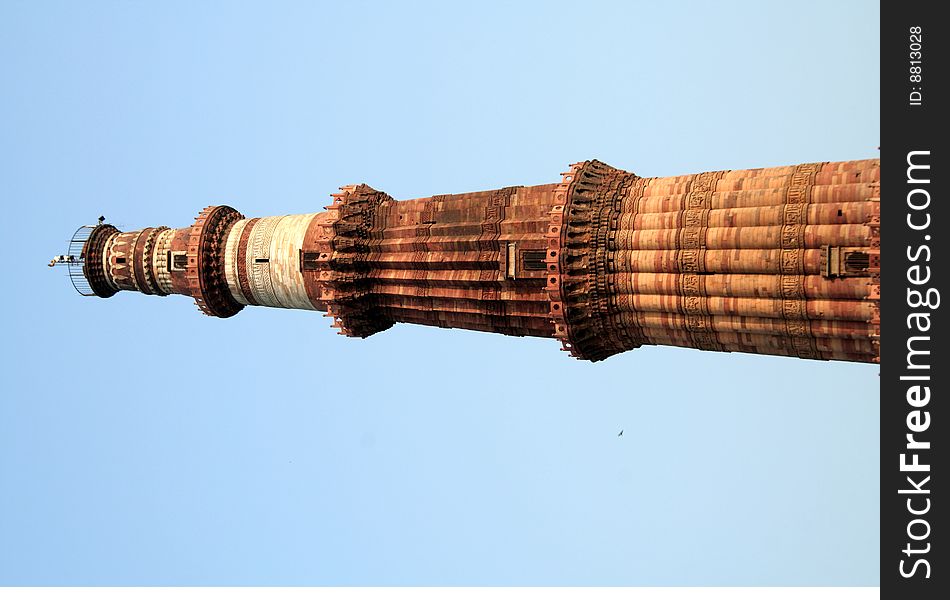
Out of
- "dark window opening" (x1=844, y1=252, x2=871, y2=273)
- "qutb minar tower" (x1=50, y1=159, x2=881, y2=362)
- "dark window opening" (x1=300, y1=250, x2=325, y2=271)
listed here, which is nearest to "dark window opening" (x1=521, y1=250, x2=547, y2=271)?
"qutb minar tower" (x1=50, y1=159, x2=881, y2=362)

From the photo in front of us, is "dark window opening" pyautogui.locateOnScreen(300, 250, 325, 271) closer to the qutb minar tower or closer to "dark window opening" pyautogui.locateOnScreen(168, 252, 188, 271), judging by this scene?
the qutb minar tower

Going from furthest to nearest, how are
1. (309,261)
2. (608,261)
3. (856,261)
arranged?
(309,261) → (608,261) → (856,261)

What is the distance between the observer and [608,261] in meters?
32.9

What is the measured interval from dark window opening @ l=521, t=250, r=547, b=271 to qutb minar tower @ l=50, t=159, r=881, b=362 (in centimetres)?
5

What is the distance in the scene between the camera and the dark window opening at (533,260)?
3416 cm

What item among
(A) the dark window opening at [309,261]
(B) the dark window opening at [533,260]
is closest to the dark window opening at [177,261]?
(A) the dark window opening at [309,261]

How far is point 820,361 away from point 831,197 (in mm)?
4994

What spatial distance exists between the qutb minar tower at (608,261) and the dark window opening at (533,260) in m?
→ 0.05

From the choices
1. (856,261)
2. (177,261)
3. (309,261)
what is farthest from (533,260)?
(177,261)

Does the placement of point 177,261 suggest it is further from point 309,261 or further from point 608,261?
point 608,261

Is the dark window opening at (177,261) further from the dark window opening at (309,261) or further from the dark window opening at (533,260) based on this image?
the dark window opening at (533,260)

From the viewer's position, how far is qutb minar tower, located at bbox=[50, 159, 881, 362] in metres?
28.4

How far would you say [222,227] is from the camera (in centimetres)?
4597

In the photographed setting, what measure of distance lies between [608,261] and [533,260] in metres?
2.77
